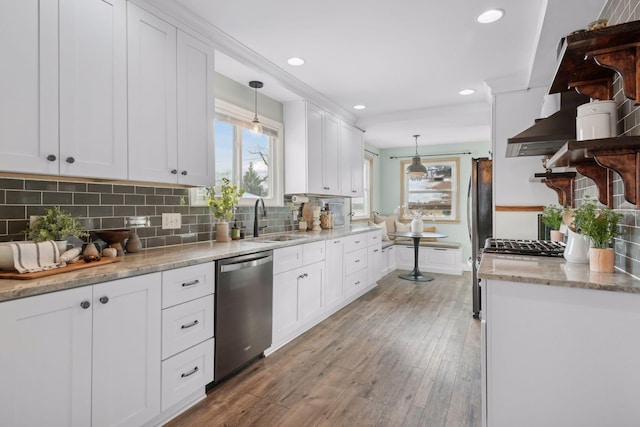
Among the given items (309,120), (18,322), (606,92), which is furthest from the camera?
(309,120)

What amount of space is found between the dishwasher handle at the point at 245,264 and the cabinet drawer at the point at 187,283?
0.29 feet

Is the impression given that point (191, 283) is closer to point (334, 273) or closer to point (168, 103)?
point (168, 103)

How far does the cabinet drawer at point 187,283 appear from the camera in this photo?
6.05 ft

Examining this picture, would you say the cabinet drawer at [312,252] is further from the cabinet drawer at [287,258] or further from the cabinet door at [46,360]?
the cabinet door at [46,360]

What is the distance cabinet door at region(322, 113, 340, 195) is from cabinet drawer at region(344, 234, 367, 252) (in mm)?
645

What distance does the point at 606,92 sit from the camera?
5.81ft

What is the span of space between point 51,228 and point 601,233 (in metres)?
2.58

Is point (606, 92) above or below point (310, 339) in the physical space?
above

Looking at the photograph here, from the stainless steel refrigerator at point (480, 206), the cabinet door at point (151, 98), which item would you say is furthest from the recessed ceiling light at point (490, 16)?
the cabinet door at point (151, 98)

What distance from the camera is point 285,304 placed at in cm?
291

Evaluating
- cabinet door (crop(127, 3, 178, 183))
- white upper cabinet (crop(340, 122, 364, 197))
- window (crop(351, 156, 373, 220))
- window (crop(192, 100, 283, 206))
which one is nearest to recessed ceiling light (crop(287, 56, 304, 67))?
window (crop(192, 100, 283, 206))

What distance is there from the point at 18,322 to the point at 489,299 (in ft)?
6.17

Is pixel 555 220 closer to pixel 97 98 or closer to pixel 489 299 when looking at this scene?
pixel 489 299

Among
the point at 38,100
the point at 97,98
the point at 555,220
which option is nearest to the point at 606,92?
the point at 555,220
